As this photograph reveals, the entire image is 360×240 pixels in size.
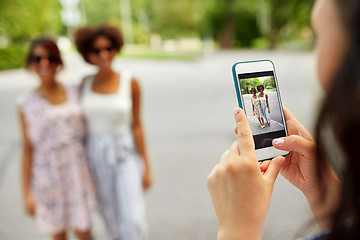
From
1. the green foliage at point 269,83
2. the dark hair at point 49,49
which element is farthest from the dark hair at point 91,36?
the green foliage at point 269,83

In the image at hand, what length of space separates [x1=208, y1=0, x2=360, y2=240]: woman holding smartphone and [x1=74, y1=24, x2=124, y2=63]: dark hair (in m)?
2.17

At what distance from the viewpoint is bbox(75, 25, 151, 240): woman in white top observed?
2779 mm

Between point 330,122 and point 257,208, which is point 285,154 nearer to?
point 257,208

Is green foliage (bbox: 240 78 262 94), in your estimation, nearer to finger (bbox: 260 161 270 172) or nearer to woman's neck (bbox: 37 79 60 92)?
finger (bbox: 260 161 270 172)

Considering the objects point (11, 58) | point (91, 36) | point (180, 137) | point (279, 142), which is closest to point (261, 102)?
point (279, 142)

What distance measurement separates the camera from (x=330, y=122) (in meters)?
0.67

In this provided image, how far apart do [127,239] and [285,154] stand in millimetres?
2066

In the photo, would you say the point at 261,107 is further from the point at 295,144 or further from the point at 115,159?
the point at 115,159

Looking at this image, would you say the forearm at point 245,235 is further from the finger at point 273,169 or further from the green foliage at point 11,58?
Answer: the green foliage at point 11,58

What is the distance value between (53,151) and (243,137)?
2111 mm

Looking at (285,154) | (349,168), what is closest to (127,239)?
(285,154)

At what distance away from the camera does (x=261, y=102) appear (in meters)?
1.09

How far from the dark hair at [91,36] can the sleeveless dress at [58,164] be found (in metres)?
0.31

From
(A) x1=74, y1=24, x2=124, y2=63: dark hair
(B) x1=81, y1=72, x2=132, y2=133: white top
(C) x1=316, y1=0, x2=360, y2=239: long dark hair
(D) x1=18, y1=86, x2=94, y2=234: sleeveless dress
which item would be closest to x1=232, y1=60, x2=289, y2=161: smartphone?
(C) x1=316, y1=0, x2=360, y2=239: long dark hair
